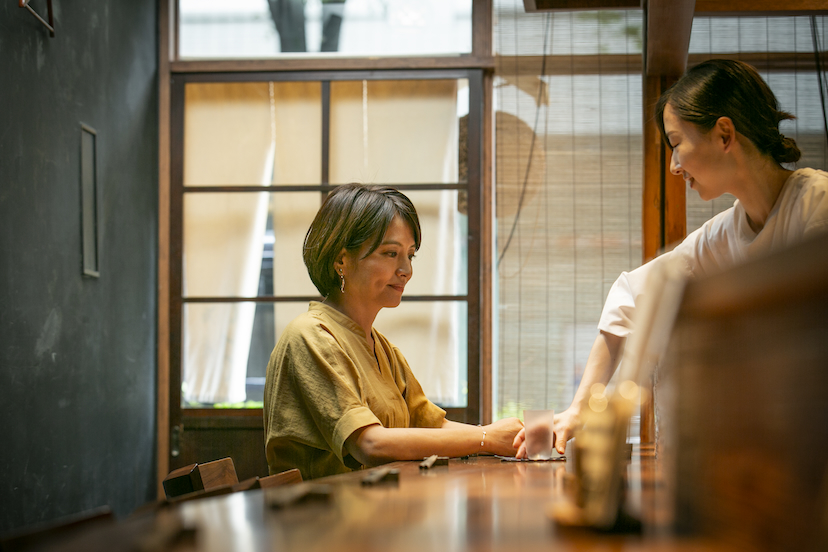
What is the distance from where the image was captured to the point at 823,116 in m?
3.62

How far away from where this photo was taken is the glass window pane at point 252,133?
3.82m

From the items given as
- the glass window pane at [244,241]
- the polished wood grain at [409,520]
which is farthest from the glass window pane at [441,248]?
the polished wood grain at [409,520]

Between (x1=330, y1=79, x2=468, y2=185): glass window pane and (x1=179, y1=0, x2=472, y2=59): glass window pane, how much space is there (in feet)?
0.65

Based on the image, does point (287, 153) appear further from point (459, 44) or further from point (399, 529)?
point (399, 529)

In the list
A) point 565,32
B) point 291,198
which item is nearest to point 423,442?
point 291,198

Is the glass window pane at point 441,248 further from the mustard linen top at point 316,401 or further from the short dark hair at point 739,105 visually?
the short dark hair at point 739,105

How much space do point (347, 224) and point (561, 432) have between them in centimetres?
70

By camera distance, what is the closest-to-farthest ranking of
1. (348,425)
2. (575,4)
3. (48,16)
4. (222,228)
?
(348,425), (575,4), (48,16), (222,228)

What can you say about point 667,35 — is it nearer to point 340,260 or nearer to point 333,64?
point 340,260

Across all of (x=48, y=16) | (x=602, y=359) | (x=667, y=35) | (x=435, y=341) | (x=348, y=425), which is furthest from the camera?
(x=435, y=341)

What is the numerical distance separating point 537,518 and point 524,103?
327 cm

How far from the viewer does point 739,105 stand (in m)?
1.51

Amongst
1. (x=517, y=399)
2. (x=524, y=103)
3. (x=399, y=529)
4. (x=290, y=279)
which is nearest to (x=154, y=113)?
(x=290, y=279)

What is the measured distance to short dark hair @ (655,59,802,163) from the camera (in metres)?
1.51
